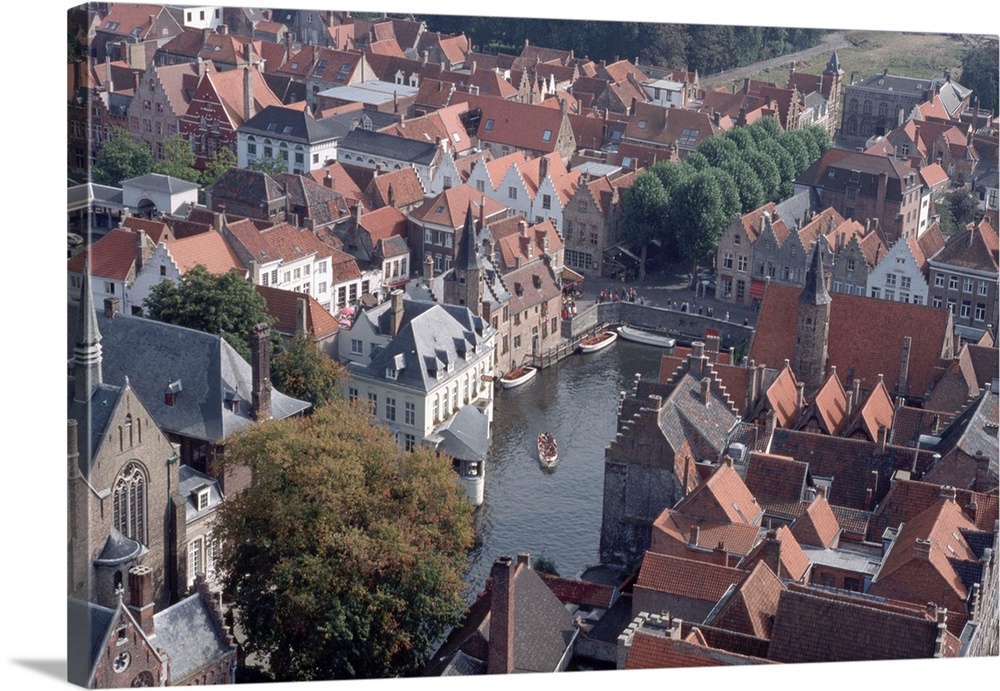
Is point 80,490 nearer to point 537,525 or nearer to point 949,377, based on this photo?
point 537,525

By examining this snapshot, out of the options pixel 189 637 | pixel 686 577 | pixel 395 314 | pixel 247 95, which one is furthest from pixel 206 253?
pixel 686 577

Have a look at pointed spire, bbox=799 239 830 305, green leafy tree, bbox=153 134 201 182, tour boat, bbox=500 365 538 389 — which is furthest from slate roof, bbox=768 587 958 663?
green leafy tree, bbox=153 134 201 182

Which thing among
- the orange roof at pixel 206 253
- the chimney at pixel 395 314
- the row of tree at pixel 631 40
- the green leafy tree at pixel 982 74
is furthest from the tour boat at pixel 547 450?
the row of tree at pixel 631 40

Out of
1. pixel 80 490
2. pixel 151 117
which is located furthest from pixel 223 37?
pixel 80 490

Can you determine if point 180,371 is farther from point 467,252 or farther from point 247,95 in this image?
point 247,95

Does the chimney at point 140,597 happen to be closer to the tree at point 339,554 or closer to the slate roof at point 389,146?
the tree at point 339,554
